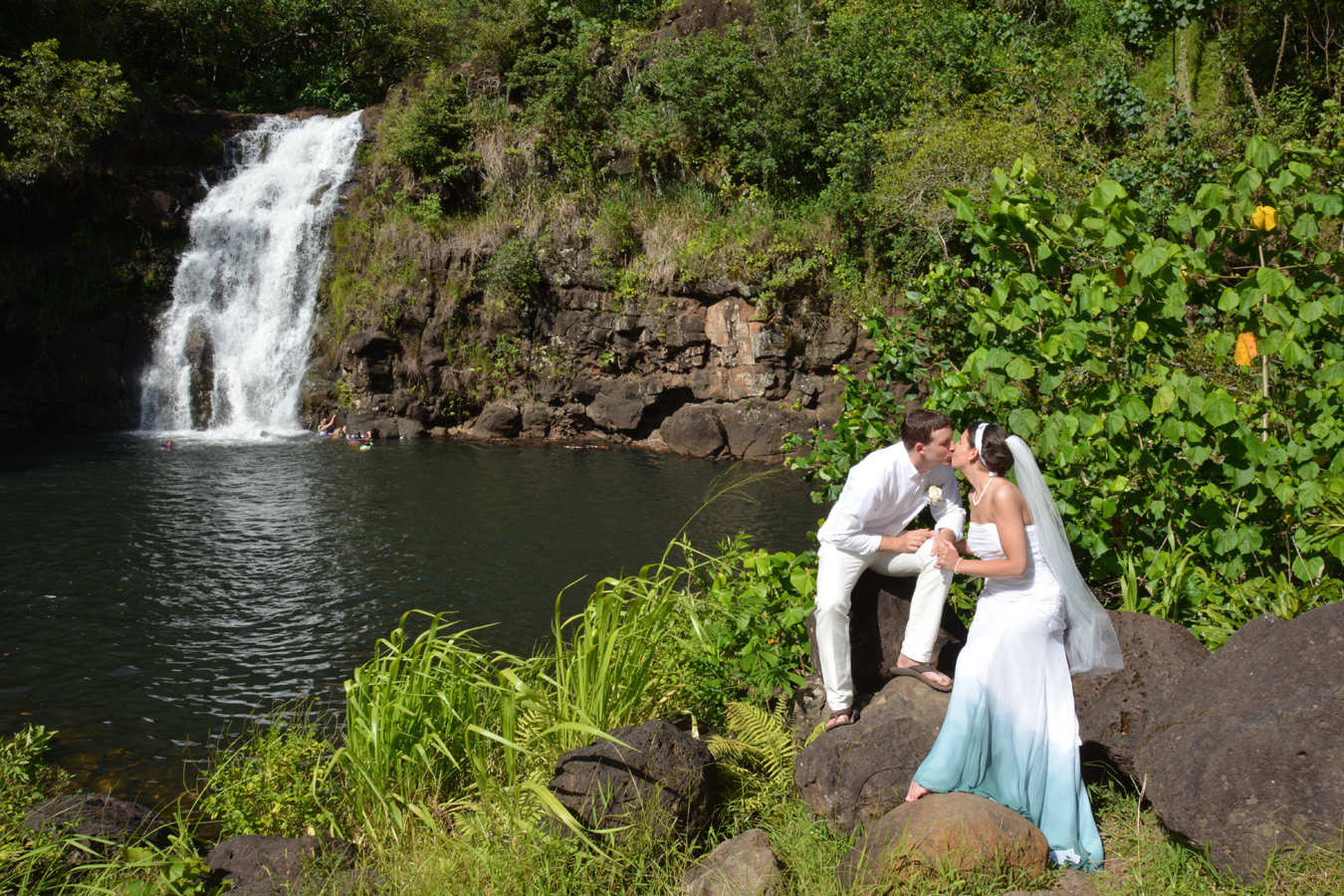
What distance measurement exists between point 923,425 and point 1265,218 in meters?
1.99

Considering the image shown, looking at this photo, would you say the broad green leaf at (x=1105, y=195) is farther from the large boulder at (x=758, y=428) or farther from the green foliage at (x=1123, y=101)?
the green foliage at (x=1123, y=101)

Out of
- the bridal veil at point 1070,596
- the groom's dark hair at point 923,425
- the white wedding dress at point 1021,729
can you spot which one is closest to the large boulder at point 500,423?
the groom's dark hair at point 923,425

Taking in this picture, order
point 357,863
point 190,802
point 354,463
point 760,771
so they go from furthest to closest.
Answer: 1. point 354,463
2. point 190,802
3. point 760,771
4. point 357,863

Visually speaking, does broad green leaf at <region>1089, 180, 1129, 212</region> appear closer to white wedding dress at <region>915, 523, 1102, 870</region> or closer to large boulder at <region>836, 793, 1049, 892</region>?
white wedding dress at <region>915, 523, 1102, 870</region>

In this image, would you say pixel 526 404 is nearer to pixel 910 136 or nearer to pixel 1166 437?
pixel 910 136

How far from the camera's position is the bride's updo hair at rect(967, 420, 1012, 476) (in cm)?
398

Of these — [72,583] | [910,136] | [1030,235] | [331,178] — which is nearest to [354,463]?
[72,583]

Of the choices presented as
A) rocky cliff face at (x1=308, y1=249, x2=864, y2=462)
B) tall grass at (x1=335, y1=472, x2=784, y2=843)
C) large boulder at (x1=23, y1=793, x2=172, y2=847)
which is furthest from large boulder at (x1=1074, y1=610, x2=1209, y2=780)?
rocky cliff face at (x1=308, y1=249, x2=864, y2=462)

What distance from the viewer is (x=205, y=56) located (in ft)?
103

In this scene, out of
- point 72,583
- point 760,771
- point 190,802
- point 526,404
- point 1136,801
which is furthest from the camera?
point 526,404

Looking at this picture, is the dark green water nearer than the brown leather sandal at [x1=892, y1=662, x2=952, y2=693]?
No

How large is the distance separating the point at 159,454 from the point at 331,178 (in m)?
10.6

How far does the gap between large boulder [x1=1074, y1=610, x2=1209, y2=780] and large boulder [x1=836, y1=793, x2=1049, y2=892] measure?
2.23 feet

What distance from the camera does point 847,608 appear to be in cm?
454
